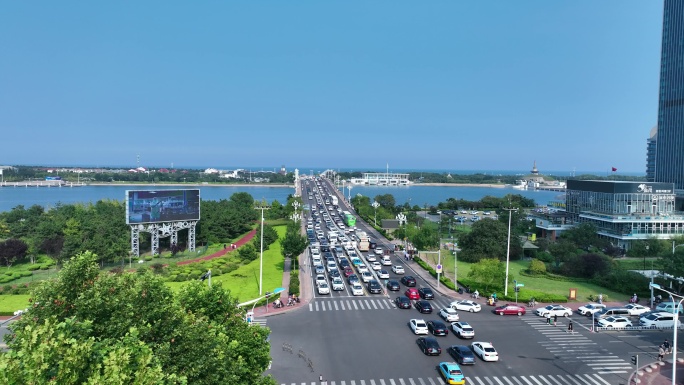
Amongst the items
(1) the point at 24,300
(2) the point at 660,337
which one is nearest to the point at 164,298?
(1) the point at 24,300

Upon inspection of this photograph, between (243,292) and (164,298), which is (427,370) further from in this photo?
(243,292)

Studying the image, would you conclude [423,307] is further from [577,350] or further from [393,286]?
[577,350]

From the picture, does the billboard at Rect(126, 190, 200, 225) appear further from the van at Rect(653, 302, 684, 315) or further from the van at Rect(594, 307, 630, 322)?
the van at Rect(653, 302, 684, 315)

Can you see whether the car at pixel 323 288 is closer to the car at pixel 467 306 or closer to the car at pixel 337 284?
the car at pixel 337 284

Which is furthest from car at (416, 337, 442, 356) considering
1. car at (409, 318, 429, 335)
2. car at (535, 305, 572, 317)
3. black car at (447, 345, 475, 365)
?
car at (535, 305, 572, 317)

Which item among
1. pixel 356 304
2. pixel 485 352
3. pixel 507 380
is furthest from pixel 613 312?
pixel 356 304

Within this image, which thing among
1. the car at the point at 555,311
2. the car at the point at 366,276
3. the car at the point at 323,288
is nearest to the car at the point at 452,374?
the car at the point at 555,311
